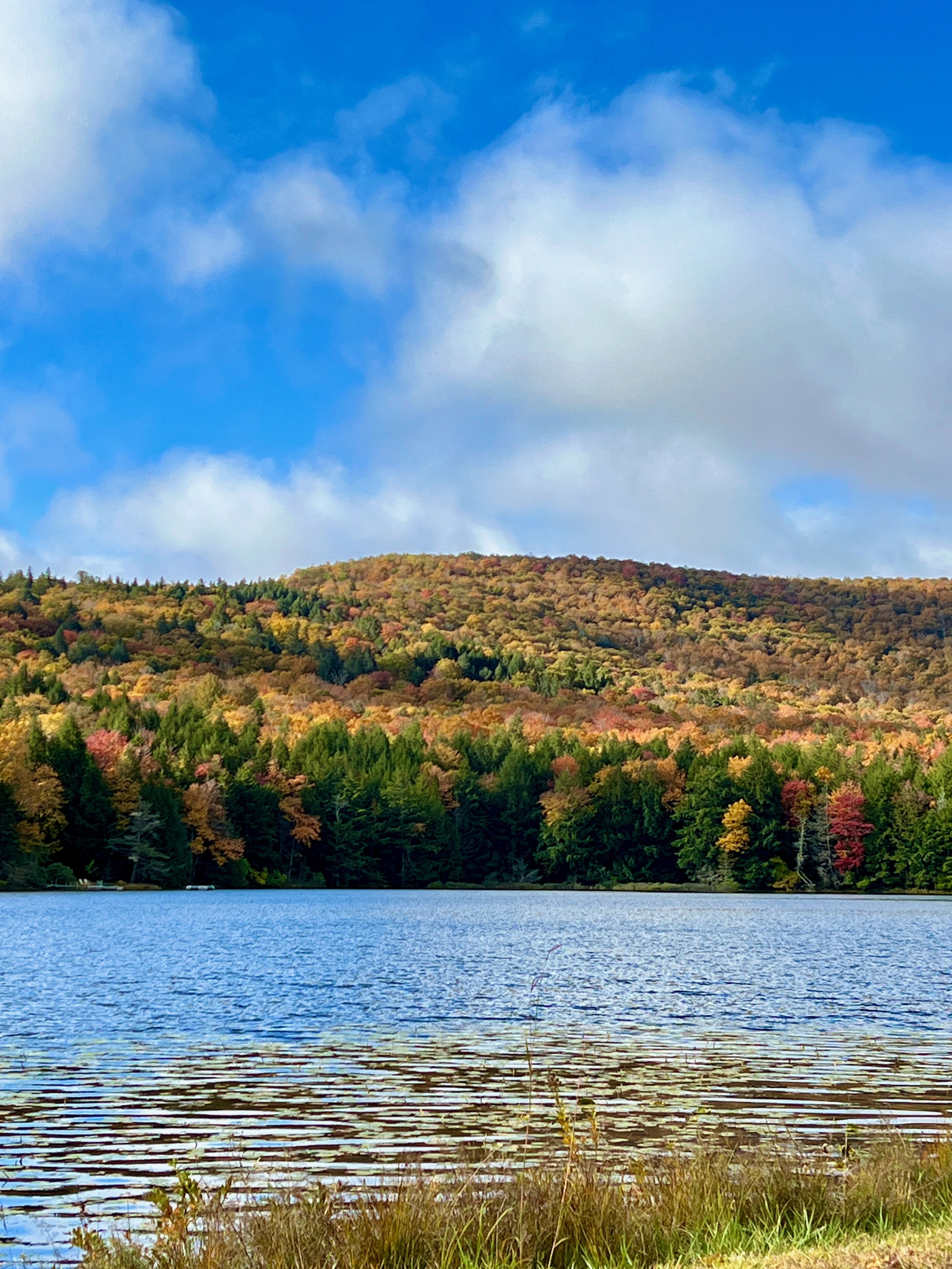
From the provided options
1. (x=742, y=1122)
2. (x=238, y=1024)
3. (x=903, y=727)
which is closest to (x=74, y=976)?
(x=238, y=1024)

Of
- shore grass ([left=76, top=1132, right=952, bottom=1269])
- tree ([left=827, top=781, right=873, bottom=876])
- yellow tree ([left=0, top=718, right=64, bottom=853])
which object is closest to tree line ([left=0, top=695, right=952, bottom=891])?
tree ([left=827, top=781, right=873, bottom=876])

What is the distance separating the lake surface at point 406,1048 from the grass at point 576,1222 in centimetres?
223

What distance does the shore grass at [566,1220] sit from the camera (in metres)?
9.74

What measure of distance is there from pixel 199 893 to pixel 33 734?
701 inches

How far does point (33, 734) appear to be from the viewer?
10050 centimetres

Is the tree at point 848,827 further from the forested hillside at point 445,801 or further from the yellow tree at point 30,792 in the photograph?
the yellow tree at point 30,792

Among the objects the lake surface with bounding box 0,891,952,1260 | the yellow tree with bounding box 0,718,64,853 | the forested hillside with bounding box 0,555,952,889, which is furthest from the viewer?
the forested hillside with bounding box 0,555,952,889

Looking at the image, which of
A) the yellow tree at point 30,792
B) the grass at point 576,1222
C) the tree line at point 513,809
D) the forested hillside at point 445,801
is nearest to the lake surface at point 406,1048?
the grass at point 576,1222

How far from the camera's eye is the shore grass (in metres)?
9.74

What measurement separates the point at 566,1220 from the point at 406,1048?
49.1ft

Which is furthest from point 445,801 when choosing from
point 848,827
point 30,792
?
point 30,792

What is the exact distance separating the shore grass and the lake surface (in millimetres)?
2272

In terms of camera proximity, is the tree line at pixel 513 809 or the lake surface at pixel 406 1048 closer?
the lake surface at pixel 406 1048

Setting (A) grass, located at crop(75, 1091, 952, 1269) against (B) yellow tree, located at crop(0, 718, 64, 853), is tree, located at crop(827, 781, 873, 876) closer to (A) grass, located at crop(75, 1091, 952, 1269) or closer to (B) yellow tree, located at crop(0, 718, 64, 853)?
(B) yellow tree, located at crop(0, 718, 64, 853)
